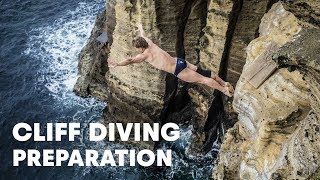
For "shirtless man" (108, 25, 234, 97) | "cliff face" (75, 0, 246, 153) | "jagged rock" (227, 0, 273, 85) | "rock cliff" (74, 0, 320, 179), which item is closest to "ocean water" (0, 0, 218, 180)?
"rock cliff" (74, 0, 320, 179)

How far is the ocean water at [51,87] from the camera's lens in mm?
27047

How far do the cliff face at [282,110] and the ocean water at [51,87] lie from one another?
10.1 m

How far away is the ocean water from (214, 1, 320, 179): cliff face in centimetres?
1008

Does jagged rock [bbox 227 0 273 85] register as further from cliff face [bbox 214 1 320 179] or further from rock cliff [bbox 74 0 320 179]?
cliff face [bbox 214 1 320 179]

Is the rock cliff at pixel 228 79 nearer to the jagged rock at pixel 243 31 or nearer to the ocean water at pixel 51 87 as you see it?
the jagged rock at pixel 243 31

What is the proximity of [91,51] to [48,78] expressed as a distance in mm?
4106

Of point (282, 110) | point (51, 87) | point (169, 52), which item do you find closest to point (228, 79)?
point (169, 52)

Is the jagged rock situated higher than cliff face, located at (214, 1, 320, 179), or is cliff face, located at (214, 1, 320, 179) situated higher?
the jagged rock

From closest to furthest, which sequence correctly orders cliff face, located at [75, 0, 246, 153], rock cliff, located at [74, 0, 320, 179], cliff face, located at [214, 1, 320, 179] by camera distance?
cliff face, located at [214, 1, 320, 179]
rock cliff, located at [74, 0, 320, 179]
cliff face, located at [75, 0, 246, 153]

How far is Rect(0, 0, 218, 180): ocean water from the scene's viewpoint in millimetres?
27047

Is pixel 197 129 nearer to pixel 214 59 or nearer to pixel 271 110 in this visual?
pixel 214 59

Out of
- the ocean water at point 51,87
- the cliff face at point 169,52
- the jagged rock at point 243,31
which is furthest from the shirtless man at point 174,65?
the ocean water at point 51,87

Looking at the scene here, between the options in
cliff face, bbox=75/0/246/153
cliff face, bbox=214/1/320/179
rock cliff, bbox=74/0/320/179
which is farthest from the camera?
cliff face, bbox=75/0/246/153

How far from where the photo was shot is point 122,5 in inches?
926
